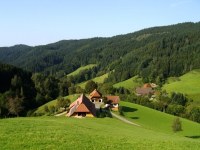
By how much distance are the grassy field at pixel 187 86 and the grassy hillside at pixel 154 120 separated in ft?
223

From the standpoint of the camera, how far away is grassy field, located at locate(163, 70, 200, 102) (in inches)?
6629

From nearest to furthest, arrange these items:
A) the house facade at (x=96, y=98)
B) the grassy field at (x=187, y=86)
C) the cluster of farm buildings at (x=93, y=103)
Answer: the cluster of farm buildings at (x=93, y=103), the house facade at (x=96, y=98), the grassy field at (x=187, y=86)

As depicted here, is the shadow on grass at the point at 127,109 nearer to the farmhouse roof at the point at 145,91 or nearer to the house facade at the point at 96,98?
the house facade at the point at 96,98

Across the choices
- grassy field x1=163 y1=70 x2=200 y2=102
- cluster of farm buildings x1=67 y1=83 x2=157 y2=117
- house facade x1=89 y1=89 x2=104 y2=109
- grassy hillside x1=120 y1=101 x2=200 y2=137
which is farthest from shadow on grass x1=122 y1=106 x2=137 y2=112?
grassy field x1=163 y1=70 x2=200 y2=102

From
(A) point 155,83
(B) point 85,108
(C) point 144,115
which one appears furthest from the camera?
(A) point 155,83

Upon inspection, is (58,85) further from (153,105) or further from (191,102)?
(191,102)

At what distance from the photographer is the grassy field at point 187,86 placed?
6629 inches

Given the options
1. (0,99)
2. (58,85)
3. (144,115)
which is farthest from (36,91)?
(144,115)

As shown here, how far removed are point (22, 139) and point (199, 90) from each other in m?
159

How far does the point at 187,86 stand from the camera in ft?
592

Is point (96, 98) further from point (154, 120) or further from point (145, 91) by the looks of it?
point (145, 91)

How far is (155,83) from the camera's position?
19775 cm

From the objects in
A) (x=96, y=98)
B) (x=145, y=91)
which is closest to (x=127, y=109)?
(x=96, y=98)

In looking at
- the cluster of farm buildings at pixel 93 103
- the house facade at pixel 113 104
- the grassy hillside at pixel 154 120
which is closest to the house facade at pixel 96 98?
the cluster of farm buildings at pixel 93 103
